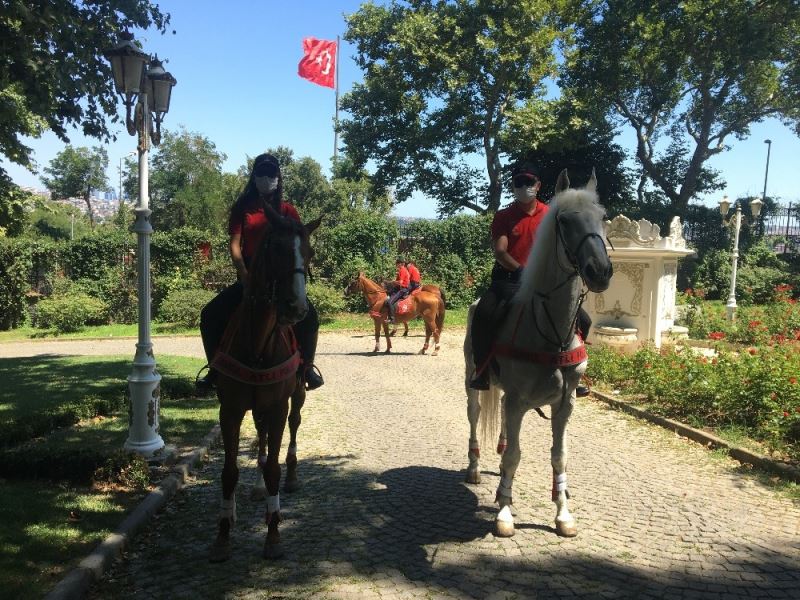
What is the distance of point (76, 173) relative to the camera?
2901 inches

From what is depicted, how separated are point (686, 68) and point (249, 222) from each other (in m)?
32.1

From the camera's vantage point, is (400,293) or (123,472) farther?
(400,293)

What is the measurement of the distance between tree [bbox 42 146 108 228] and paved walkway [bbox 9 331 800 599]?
256 ft

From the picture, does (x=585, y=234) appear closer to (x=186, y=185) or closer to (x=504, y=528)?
(x=504, y=528)

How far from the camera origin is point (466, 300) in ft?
85.4

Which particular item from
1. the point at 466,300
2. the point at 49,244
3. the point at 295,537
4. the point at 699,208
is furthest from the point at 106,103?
the point at 699,208

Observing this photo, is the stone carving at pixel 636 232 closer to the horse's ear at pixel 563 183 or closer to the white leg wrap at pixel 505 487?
the horse's ear at pixel 563 183

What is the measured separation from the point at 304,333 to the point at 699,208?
111ft

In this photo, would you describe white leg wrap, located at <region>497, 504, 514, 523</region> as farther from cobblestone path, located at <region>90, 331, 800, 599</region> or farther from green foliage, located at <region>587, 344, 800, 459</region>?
green foliage, located at <region>587, 344, 800, 459</region>

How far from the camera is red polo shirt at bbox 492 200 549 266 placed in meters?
4.99

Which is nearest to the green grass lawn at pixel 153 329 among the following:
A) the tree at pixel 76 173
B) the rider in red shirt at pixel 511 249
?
the rider in red shirt at pixel 511 249

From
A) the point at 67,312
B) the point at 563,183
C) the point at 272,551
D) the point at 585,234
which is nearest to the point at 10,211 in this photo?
the point at 67,312

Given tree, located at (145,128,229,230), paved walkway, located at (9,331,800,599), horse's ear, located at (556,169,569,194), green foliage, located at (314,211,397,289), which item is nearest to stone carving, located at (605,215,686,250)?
paved walkway, located at (9,331,800,599)

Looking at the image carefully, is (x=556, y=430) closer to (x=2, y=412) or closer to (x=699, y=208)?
(x=2, y=412)
